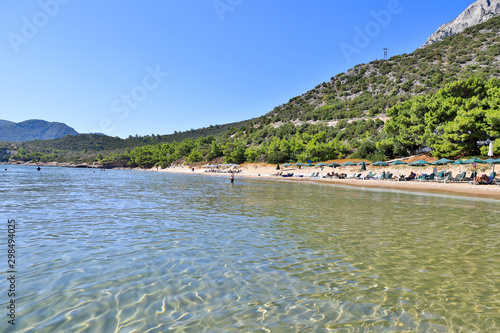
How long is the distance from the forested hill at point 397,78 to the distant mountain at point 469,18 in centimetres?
4990

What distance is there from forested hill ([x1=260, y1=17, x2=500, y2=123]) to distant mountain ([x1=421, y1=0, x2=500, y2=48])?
49.9m

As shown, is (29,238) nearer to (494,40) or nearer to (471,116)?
(471,116)

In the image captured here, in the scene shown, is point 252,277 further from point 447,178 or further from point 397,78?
point 397,78

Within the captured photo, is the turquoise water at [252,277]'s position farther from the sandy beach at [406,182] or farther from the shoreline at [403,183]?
the sandy beach at [406,182]

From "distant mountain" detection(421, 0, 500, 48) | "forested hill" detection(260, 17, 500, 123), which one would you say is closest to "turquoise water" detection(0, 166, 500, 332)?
"forested hill" detection(260, 17, 500, 123)

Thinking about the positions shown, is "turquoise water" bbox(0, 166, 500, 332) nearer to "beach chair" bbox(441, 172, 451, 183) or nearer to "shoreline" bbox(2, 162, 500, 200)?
"shoreline" bbox(2, 162, 500, 200)

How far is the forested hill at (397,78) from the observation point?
252 ft

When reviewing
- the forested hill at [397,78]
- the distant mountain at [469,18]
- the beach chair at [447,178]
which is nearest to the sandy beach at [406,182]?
the beach chair at [447,178]

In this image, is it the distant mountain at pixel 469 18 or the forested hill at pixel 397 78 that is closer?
the forested hill at pixel 397 78

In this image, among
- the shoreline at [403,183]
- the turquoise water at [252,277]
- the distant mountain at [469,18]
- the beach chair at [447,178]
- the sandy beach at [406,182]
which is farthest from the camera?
the distant mountain at [469,18]

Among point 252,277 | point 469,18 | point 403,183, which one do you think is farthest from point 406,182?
point 469,18

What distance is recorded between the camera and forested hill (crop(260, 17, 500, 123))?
3022 inches

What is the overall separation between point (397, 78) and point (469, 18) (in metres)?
99.7

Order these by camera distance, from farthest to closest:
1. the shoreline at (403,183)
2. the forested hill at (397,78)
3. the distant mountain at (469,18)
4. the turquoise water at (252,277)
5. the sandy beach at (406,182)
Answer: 1. the distant mountain at (469,18)
2. the forested hill at (397,78)
3. the sandy beach at (406,182)
4. the shoreline at (403,183)
5. the turquoise water at (252,277)
